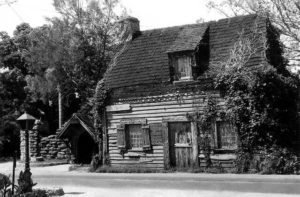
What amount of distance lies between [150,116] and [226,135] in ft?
13.3

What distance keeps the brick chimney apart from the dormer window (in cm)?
431

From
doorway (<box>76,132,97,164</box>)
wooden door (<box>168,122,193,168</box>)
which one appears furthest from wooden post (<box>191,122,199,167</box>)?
doorway (<box>76,132,97,164</box>)

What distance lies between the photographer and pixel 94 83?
30.5 meters

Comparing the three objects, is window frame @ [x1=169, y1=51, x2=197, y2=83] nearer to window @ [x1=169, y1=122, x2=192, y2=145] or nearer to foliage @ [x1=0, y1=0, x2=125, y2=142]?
window @ [x1=169, y1=122, x2=192, y2=145]

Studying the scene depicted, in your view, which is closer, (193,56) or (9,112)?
(193,56)

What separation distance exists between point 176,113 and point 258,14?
6810 millimetres

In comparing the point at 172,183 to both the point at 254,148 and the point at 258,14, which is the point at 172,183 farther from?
the point at 258,14

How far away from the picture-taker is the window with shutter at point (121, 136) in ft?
70.5

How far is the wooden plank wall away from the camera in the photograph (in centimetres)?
1994

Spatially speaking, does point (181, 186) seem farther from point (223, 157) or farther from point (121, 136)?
point (121, 136)

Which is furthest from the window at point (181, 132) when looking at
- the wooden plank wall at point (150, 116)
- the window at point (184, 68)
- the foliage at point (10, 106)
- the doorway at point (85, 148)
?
the foliage at point (10, 106)

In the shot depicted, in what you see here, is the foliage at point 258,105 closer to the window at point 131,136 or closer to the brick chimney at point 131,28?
the window at point 131,136

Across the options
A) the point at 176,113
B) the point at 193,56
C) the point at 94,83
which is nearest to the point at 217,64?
the point at 193,56

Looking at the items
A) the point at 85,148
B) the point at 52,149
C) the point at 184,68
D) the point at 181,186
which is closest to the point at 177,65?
the point at 184,68
